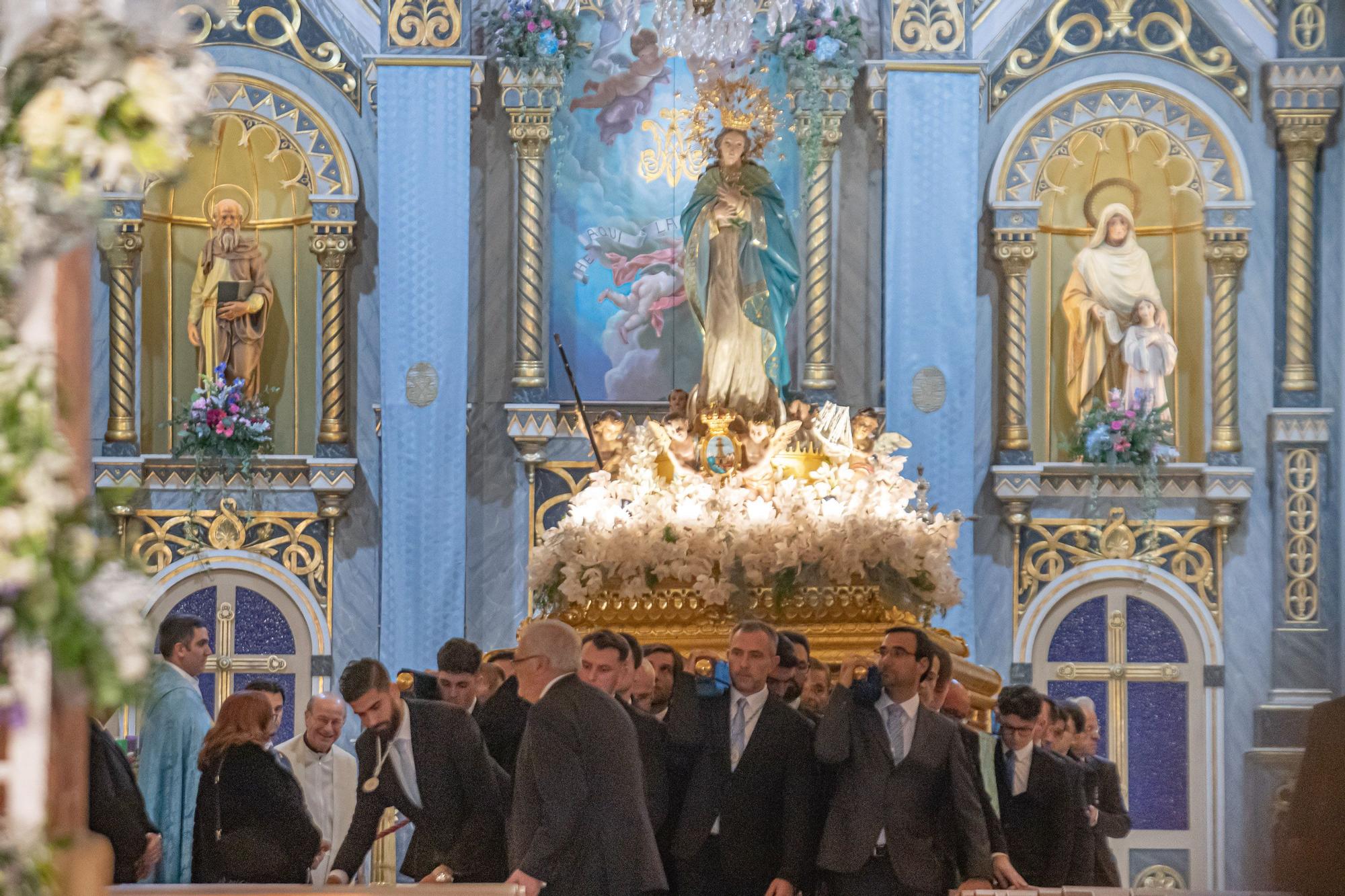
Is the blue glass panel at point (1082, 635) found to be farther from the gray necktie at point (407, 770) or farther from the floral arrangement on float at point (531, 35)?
the gray necktie at point (407, 770)

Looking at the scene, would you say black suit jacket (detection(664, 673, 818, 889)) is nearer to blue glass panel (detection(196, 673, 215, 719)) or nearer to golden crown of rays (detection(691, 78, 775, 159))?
golden crown of rays (detection(691, 78, 775, 159))

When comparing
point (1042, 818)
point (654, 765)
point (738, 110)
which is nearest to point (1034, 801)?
point (1042, 818)

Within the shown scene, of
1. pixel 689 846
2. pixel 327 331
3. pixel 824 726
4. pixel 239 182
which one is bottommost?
pixel 689 846

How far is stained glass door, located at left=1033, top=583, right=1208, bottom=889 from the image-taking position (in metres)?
12.3

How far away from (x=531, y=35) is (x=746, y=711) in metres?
6.88

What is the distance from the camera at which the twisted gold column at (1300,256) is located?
40.8ft

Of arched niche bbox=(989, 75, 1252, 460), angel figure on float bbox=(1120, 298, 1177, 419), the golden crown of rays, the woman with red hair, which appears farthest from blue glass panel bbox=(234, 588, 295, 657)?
the woman with red hair

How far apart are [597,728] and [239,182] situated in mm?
7820

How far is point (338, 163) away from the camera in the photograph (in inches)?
496

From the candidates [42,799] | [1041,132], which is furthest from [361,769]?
[1041,132]

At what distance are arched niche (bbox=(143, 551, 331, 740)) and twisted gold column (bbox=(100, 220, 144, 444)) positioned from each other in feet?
3.15

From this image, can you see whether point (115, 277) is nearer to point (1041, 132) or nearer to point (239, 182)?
point (239, 182)

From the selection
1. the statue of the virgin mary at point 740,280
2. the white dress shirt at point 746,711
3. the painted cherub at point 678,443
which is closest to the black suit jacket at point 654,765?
the white dress shirt at point 746,711

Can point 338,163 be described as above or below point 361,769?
above
